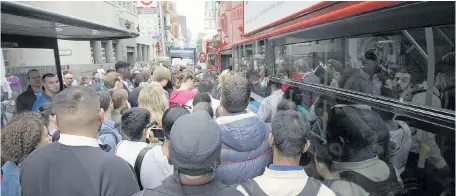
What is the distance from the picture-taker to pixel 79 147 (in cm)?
164

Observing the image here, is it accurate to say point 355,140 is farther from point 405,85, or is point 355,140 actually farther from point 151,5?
point 151,5

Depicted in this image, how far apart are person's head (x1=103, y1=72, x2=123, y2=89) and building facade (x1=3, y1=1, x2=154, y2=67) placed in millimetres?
5428

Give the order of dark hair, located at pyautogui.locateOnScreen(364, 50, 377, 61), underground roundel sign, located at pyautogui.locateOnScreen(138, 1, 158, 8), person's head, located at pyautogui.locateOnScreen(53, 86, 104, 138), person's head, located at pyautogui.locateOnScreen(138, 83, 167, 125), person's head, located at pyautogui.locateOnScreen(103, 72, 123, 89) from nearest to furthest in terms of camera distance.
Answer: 1. person's head, located at pyautogui.locateOnScreen(53, 86, 104, 138)
2. dark hair, located at pyautogui.locateOnScreen(364, 50, 377, 61)
3. person's head, located at pyautogui.locateOnScreen(138, 83, 167, 125)
4. person's head, located at pyautogui.locateOnScreen(103, 72, 123, 89)
5. underground roundel sign, located at pyautogui.locateOnScreen(138, 1, 158, 8)

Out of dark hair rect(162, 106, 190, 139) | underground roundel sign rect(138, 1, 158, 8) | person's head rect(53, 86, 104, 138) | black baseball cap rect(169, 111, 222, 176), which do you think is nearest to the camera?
black baseball cap rect(169, 111, 222, 176)

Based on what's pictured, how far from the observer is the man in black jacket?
4.51 meters

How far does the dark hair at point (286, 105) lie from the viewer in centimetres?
361

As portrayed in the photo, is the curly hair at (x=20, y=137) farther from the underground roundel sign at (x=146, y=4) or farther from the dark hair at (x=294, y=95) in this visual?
the underground roundel sign at (x=146, y=4)

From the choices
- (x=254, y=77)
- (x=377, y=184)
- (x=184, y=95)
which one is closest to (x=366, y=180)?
(x=377, y=184)

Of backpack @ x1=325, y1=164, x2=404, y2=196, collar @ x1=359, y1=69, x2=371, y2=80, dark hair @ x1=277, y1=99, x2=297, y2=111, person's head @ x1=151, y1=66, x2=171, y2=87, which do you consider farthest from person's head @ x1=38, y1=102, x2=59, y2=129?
collar @ x1=359, y1=69, x2=371, y2=80

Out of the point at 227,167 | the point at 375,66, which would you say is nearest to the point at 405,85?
the point at 375,66

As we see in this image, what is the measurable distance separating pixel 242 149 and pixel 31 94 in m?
3.89

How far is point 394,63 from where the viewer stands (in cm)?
212

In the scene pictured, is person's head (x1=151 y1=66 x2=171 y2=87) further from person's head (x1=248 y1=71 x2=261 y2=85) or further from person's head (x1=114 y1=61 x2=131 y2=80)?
person's head (x1=114 y1=61 x2=131 y2=80)

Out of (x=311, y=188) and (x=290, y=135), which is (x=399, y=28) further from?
(x=311, y=188)
